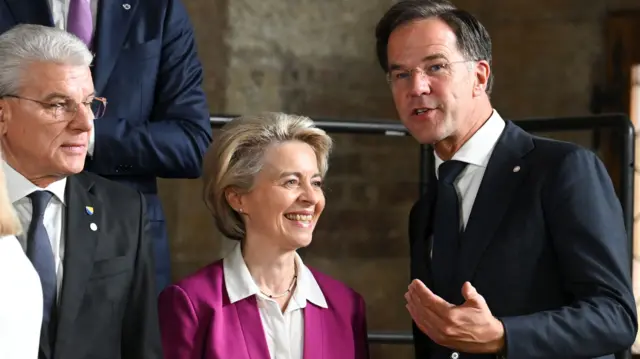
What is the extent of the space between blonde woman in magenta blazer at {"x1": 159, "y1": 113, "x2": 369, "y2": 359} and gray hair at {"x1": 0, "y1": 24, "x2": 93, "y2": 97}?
0.58 metres

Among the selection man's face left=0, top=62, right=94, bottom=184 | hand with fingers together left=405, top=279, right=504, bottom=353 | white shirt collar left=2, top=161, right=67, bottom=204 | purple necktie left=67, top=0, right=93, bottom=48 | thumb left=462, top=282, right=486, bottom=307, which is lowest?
hand with fingers together left=405, top=279, right=504, bottom=353

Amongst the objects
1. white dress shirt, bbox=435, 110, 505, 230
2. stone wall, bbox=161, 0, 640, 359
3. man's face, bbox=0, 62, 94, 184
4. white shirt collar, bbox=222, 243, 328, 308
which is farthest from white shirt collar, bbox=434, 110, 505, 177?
stone wall, bbox=161, 0, 640, 359

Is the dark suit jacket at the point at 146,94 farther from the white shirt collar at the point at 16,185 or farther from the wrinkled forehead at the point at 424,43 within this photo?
the wrinkled forehead at the point at 424,43

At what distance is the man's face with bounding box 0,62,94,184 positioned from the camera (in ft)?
8.81

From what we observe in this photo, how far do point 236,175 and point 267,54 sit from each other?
3.02 metres

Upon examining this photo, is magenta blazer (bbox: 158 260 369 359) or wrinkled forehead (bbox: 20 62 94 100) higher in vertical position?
wrinkled forehead (bbox: 20 62 94 100)

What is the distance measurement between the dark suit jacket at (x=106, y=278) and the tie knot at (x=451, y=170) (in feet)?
2.46

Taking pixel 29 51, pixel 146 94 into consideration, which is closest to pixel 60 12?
pixel 146 94

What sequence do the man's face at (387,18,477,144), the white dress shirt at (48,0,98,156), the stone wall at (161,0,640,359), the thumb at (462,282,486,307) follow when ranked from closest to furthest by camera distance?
1. the thumb at (462,282,486,307)
2. the man's face at (387,18,477,144)
3. the white dress shirt at (48,0,98,156)
4. the stone wall at (161,0,640,359)

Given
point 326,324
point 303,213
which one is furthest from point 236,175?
point 326,324

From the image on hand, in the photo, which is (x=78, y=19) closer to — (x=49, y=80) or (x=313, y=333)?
(x=49, y=80)

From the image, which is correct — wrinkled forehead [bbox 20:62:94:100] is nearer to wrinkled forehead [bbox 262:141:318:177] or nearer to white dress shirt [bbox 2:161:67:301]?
white dress shirt [bbox 2:161:67:301]

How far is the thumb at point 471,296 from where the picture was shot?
2529 mm

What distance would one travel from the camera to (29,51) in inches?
107
